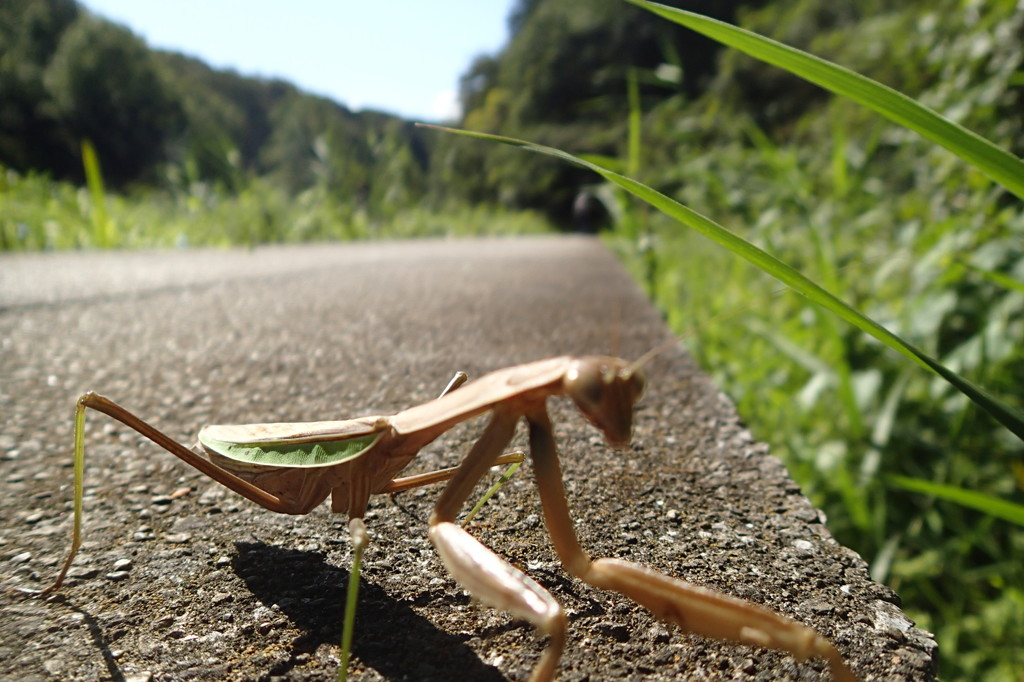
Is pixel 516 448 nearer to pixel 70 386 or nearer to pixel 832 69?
pixel 832 69

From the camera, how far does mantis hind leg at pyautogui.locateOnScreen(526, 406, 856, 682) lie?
626 mm

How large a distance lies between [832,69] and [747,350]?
2844 mm

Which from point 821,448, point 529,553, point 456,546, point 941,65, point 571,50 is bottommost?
point 821,448

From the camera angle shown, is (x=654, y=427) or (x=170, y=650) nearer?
(x=170, y=650)

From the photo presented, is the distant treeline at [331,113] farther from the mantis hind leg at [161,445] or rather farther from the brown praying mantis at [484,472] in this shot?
the mantis hind leg at [161,445]

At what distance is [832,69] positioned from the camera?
28.7 inches

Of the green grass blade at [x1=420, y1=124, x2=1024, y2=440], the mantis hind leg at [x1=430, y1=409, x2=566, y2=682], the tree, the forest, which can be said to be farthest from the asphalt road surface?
the tree

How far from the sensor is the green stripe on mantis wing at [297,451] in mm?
922

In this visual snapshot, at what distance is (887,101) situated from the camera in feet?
2.39

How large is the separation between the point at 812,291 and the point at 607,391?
29 centimetres

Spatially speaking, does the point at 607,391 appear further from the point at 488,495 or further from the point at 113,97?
the point at 113,97

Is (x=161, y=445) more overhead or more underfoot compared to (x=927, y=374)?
more overhead

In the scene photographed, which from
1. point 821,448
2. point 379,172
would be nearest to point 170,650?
point 821,448

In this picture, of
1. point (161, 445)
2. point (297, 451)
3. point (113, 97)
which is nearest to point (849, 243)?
point (297, 451)
